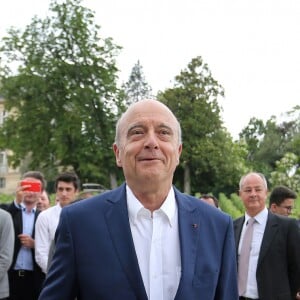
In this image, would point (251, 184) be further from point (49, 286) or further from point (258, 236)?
point (49, 286)

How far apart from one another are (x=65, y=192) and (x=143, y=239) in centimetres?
414

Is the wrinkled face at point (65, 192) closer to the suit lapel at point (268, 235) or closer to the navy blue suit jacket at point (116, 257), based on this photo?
the suit lapel at point (268, 235)

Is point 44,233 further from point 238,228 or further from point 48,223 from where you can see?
point 238,228

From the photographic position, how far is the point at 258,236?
5.71 m

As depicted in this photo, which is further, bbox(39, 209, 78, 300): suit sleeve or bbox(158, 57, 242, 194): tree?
bbox(158, 57, 242, 194): tree

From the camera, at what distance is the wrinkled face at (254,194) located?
227 inches

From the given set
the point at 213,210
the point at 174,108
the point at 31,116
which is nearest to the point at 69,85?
the point at 31,116

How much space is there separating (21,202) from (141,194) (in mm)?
4832

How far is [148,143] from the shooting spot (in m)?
2.45

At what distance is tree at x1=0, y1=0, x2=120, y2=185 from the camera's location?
109 ft

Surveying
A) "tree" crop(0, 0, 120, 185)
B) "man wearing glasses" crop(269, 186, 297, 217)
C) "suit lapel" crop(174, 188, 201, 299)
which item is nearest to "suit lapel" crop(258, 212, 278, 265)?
"man wearing glasses" crop(269, 186, 297, 217)

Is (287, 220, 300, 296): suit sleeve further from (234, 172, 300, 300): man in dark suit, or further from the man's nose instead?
the man's nose

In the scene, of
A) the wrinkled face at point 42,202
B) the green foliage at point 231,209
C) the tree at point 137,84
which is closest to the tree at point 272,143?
the tree at point 137,84

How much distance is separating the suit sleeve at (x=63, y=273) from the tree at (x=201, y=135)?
1926 inches
